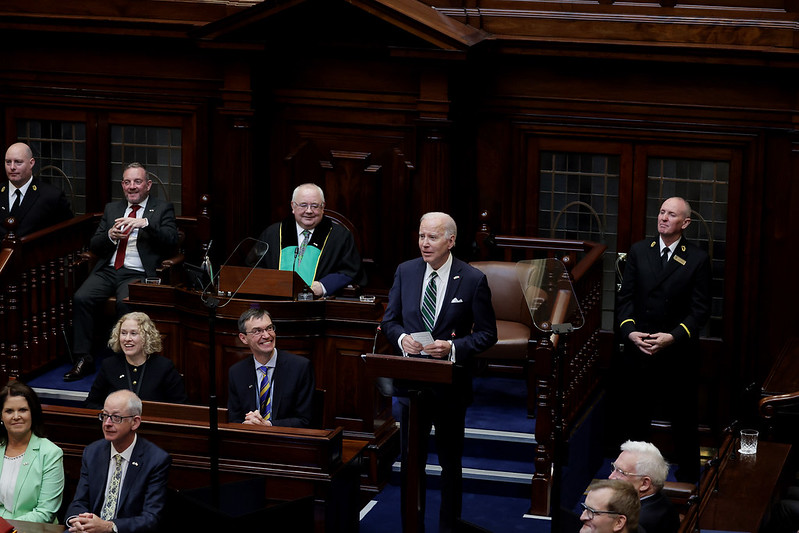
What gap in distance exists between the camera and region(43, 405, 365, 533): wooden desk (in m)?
7.12

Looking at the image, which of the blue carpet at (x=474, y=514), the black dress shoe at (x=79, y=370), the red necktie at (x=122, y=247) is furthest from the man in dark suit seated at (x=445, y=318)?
the black dress shoe at (x=79, y=370)

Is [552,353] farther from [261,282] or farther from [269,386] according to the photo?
[261,282]

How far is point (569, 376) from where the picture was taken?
838 cm

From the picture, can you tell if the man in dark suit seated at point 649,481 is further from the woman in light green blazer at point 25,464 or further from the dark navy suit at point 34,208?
the dark navy suit at point 34,208

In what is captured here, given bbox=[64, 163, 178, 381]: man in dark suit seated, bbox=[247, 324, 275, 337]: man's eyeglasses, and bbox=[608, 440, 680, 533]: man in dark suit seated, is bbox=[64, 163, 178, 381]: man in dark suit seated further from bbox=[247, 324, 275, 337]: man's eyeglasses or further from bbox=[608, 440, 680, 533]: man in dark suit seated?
bbox=[608, 440, 680, 533]: man in dark suit seated

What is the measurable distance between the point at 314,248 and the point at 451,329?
191 centimetres

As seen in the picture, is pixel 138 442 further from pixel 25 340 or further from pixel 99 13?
pixel 99 13

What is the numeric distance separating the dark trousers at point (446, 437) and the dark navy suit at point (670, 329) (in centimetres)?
173

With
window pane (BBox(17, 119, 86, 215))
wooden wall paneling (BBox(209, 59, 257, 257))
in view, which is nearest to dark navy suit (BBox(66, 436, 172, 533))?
wooden wall paneling (BBox(209, 59, 257, 257))

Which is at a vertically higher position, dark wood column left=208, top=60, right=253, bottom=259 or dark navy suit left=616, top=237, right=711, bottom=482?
dark wood column left=208, top=60, right=253, bottom=259

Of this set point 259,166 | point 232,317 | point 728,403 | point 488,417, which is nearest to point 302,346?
point 232,317

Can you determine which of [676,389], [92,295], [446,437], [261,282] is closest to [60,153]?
[92,295]

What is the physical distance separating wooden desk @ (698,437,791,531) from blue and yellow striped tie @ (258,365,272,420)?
2.51 meters

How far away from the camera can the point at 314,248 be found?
865 centimetres
